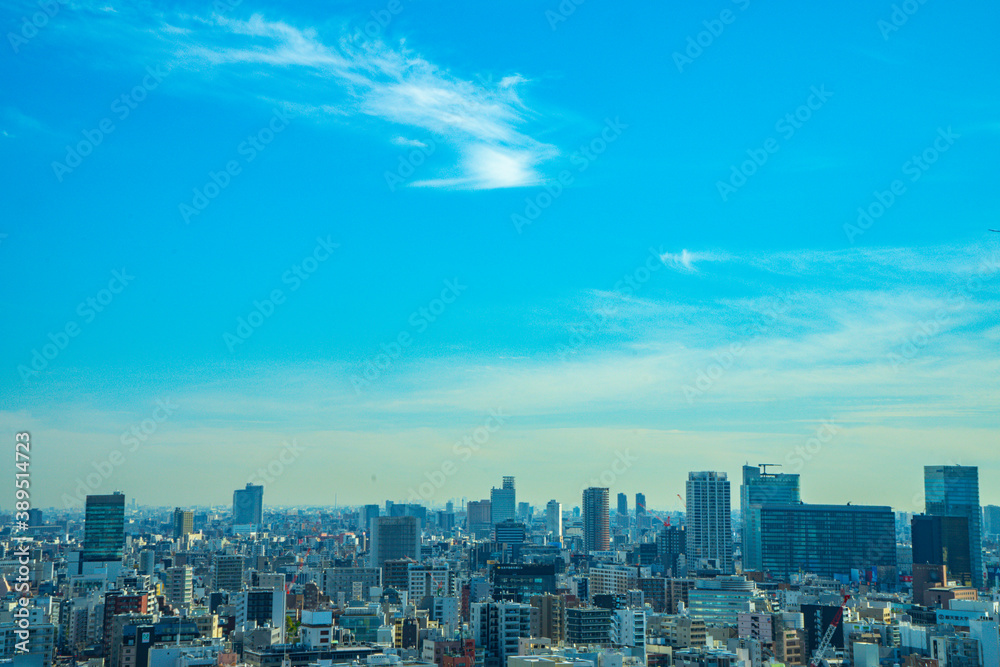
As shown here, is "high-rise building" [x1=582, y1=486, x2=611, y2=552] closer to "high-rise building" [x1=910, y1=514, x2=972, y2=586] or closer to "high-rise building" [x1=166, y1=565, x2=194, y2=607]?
"high-rise building" [x1=910, y1=514, x2=972, y2=586]

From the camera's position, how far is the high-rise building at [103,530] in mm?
47406

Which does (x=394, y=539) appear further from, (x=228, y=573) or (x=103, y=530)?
(x=103, y=530)

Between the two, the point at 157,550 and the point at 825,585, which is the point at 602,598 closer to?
the point at 825,585

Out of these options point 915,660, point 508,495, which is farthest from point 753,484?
point 915,660

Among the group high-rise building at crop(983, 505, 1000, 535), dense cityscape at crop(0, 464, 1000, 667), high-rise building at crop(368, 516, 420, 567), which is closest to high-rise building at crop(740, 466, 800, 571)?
dense cityscape at crop(0, 464, 1000, 667)

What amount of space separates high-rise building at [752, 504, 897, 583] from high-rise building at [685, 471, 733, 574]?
4.78 meters

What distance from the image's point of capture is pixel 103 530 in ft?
157

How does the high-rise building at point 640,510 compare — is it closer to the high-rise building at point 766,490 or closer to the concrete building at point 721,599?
the high-rise building at point 766,490

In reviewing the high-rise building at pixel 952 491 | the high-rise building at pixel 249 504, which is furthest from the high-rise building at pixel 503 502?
the high-rise building at pixel 952 491

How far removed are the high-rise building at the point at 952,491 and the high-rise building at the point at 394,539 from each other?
3155cm

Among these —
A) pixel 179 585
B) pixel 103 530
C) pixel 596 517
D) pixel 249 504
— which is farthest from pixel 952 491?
pixel 249 504

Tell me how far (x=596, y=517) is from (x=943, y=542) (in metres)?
30.4

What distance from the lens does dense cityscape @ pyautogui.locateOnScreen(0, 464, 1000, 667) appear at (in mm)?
21188

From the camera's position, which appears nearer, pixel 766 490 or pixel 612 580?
pixel 612 580
